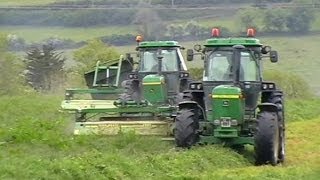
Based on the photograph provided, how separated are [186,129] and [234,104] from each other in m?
0.99

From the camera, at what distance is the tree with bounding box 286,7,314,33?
48719 millimetres

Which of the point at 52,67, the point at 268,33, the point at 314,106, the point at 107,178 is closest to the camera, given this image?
the point at 107,178

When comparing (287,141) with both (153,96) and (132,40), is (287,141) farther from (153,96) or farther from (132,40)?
(132,40)

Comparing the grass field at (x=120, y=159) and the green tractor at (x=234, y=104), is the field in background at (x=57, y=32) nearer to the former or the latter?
the grass field at (x=120, y=159)

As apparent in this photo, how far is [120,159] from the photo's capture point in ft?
38.1

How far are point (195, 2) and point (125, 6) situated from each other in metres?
5.04

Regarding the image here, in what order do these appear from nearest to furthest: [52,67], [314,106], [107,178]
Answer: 1. [107,178]
2. [314,106]
3. [52,67]

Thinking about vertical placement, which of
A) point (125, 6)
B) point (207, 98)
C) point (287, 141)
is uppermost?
point (125, 6)

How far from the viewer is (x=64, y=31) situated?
182 ft

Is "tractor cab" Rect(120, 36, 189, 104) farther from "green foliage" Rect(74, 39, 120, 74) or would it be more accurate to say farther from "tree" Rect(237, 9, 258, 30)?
"green foliage" Rect(74, 39, 120, 74)

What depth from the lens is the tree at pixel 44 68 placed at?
52438 mm

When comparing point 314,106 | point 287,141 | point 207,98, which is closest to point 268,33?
point 314,106

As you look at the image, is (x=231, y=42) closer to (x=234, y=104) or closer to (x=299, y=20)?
(x=234, y=104)

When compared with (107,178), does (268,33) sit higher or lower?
higher
